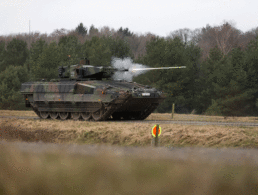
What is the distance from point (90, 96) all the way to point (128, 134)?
5634mm

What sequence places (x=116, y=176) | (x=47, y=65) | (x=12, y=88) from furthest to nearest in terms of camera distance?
(x=47, y=65) < (x=12, y=88) < (x=116, y=176)

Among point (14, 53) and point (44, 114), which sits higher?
point (14, 53)

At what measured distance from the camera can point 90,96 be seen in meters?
20.8

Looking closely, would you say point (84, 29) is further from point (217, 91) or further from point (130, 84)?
point (130, 84)

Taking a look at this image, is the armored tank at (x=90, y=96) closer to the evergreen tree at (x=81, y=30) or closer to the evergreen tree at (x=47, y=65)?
the evergreen tree at (x=47, y=65)

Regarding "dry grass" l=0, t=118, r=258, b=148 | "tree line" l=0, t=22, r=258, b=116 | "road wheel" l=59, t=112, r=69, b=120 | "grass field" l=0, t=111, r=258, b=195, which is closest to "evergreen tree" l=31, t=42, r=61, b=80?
"tree line" l=0, t=22, r=258, b=116

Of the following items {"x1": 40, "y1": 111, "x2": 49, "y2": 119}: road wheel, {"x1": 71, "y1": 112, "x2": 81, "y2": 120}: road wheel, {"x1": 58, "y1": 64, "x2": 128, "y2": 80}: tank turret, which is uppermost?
{"x1": 58, "y1": 64, "x2": 128, "y2": 80}: tank turret

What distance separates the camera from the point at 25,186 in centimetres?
552

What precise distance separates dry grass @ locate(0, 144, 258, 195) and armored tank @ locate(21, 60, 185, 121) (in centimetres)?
1421

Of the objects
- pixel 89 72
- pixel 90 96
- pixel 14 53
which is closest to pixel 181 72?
pixel 89 72

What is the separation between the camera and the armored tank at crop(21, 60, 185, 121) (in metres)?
20.3

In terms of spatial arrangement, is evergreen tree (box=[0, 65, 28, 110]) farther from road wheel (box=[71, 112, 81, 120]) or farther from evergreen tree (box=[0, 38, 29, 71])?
road wheel (box=[71, 112, 81, 120])

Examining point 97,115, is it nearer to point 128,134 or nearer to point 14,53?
point 128,134

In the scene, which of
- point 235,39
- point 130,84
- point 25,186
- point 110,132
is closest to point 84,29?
point 235,39
